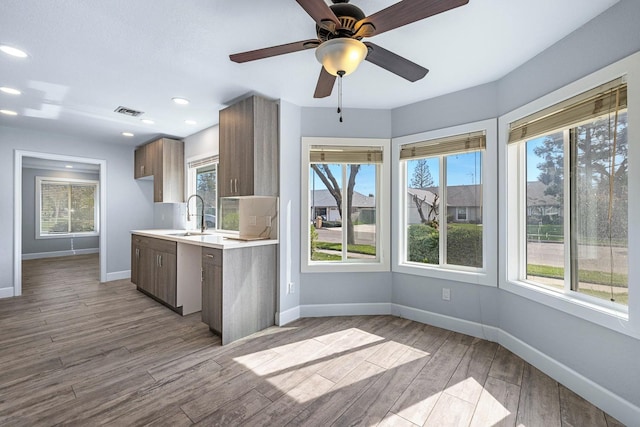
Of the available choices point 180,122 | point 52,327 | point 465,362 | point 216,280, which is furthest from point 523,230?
point 52,327

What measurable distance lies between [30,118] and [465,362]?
5657 millimetres

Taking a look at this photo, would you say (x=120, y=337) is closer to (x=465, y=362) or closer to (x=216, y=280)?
(x=216, y=280)

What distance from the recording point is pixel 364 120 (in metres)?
3.31

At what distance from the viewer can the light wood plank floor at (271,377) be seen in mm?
1716

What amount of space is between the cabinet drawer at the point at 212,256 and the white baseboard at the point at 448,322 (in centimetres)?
200

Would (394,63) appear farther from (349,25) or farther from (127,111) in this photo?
(127,111)

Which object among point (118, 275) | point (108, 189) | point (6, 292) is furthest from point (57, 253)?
point (108, 189)

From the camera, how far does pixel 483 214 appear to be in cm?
274

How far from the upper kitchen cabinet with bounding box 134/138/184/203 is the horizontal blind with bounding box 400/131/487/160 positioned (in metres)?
3.49

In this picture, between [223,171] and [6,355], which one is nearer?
[6,355]

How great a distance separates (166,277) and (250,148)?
1.97m

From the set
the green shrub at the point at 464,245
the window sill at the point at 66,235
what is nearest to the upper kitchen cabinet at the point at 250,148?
the green shrub at the point at 464,245

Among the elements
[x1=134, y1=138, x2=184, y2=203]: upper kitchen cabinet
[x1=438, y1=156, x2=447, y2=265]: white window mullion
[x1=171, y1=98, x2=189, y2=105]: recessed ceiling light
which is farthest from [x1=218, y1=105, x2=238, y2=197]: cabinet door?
[x1=438, y1=156, x2=447, y2=265]: white window mullion

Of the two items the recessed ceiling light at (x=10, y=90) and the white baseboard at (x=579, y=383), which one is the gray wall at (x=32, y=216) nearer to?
the recessed ceiling light at (x=10, y=90)
